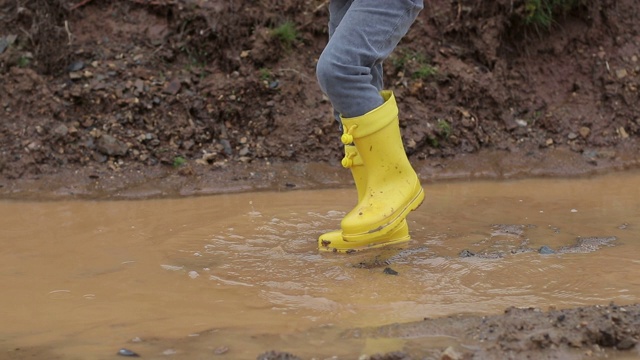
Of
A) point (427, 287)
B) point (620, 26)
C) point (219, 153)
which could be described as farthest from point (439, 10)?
point (427, 287)

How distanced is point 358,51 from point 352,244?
0.66 m

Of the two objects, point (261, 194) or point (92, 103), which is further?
point (92, 103)

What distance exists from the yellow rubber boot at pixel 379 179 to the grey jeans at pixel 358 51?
0.17ft

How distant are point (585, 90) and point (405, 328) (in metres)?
3.28

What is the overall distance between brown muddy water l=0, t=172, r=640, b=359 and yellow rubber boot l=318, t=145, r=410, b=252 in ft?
0.20

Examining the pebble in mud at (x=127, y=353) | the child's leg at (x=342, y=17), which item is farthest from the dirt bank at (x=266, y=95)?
the pebble in mud at (x=127, y=353)

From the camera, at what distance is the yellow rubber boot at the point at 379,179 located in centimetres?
302

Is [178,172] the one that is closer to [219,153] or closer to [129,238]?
[219,153]

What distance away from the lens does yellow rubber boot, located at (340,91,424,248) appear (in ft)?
9.91

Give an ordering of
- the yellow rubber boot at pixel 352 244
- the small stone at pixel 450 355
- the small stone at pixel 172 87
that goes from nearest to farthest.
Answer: the small stone at pixel 450 355 → the yellow rubber boot at pixel 352 244 → the small stone at pixel 172 87

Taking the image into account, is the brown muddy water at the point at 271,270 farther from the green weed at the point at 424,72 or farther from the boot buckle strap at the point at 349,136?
the green weed at the point at 424,72

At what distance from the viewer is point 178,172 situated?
4.43 metres

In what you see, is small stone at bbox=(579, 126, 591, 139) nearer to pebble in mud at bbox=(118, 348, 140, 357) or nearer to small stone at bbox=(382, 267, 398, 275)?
small stone at bbox=(382, 267, 398, 275)

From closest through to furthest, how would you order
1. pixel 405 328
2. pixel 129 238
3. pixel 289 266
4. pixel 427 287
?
1. pixel 405 328
2. pixel 427 287
3. pixel 289 266
4. pixel 129 238
